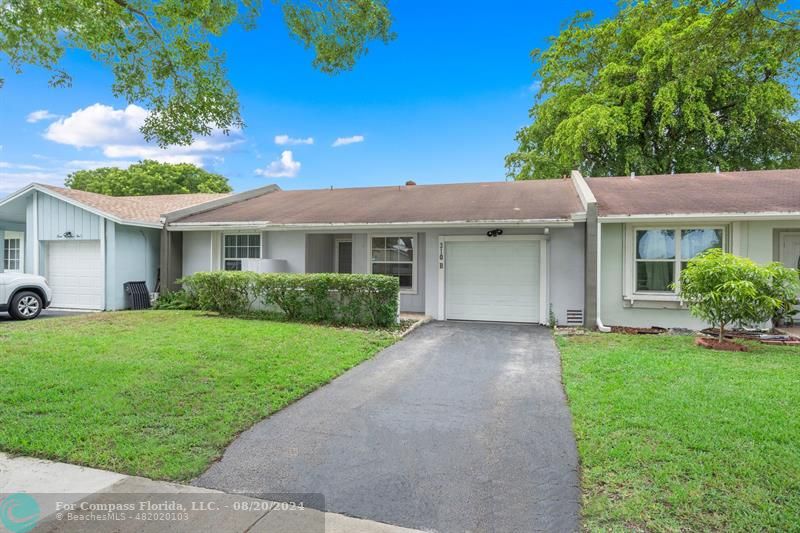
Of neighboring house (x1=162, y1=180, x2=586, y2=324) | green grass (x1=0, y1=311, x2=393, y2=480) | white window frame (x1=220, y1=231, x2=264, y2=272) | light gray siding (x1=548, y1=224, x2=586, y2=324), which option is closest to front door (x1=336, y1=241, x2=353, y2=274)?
neighboring house (x1=162, y1=180, x2=586, y2=324)

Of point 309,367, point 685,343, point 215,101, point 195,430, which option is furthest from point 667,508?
point 215,101

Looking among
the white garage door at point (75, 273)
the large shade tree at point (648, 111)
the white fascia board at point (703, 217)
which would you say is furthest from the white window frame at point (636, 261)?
the white garage door at point (75, 273)

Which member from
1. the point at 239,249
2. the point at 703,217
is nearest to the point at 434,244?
the point at 703,217

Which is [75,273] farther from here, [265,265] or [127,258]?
[265,265]

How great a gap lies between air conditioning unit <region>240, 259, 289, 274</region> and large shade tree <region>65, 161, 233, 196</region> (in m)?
30.7

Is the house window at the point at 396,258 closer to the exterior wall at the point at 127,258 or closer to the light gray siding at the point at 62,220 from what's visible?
the exterior wall at the point at 127,258

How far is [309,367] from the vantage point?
632cm

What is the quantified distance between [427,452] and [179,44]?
6232 mm

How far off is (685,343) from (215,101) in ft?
29.4

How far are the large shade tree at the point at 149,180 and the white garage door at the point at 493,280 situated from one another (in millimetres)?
34257

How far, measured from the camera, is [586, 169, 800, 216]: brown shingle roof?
31.1ft

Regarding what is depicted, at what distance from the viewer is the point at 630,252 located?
33.1 ft

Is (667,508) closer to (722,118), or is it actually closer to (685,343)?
(685,343)

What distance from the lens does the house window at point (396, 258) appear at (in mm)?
12039
